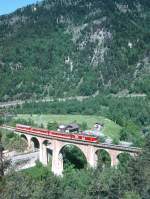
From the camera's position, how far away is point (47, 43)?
152 meters

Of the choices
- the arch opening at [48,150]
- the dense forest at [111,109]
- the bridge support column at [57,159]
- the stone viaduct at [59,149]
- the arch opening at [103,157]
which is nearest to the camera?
the stone viaduct at [59,149]

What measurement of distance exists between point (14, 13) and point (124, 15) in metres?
47.0

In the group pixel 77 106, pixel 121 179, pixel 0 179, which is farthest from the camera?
pixel 77 106

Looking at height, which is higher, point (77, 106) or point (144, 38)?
point (144, 38)

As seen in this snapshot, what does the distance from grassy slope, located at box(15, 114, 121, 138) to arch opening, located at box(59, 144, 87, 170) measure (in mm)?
16925

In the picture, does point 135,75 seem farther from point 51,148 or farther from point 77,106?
point 51,148

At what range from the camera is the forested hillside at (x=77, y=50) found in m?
132

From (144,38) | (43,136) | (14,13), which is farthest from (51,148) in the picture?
(14,13)

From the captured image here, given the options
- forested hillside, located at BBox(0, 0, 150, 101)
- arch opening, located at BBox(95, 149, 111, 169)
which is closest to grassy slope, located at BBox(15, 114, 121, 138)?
arch opening, located at BBox(95, 149, 111, 169)

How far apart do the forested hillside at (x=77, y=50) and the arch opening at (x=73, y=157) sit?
181 feet

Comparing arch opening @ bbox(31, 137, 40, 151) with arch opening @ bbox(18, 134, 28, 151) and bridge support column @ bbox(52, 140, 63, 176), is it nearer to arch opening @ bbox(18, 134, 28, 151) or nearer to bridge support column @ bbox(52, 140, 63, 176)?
arch opening @ bbox(18, 134, 28, 151)

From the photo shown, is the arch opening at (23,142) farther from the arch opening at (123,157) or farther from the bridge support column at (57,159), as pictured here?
the arch opening at (123,157)

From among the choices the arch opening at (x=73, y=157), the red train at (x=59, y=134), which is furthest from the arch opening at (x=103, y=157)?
the arch opening at (x=73, y=157)

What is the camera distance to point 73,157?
6494 cm
